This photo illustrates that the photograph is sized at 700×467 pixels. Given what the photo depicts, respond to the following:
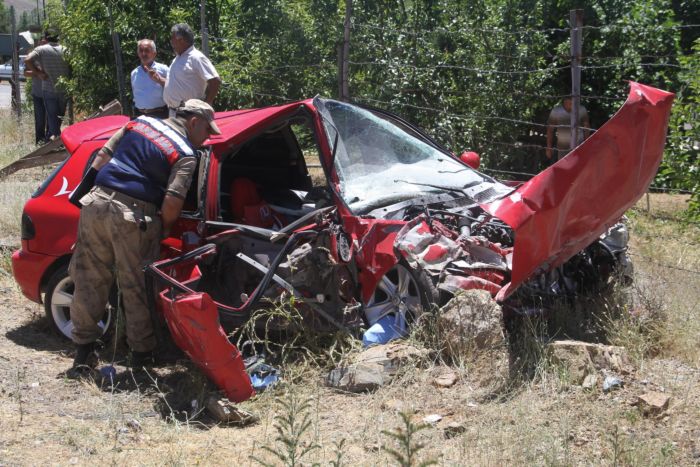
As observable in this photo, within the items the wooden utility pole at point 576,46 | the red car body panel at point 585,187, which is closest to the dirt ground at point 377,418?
the red car body panel at point 585,187

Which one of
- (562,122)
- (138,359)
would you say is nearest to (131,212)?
(138,359)

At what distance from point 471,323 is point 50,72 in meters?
11.7

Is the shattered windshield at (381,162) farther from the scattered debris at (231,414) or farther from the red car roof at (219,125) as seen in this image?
the scattered debris at (231,414)

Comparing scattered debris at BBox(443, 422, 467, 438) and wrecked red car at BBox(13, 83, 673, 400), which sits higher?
wrecked red car at BBox(13, 83, 673, 400)

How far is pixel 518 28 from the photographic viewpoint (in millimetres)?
11180

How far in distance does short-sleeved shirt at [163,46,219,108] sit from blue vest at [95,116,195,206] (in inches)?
96.4

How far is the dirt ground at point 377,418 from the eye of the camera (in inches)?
168

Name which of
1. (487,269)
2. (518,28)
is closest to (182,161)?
(487,269)

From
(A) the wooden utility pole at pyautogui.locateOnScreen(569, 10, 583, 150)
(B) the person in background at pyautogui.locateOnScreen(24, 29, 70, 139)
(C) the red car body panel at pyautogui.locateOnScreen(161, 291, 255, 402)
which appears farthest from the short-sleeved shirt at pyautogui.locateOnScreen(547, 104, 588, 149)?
(B) the person in background at pyautogui.locateOnScreen(24, 29, 70, 139)

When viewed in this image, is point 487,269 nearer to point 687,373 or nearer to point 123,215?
point 687,373

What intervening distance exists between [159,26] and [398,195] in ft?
28.3

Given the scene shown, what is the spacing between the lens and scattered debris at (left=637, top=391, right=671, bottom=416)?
454 cm

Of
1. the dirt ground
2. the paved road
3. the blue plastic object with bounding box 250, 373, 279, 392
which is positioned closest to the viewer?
the dirt ground

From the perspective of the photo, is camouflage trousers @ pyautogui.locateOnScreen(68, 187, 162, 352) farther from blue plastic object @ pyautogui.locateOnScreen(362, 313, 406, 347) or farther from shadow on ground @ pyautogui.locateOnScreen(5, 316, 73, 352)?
blue plastic object @ pyautogui.locateOnScreen(362, 313, 406, 347)
